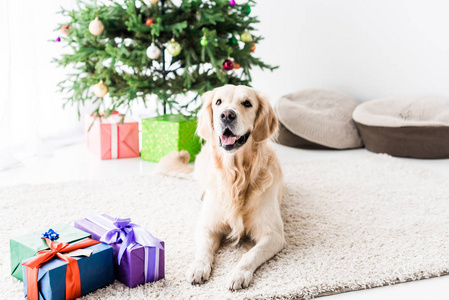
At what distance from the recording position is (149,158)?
3.42m

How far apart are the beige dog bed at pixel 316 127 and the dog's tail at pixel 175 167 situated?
1.21 metres

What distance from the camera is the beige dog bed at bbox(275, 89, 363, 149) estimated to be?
389 centimetres

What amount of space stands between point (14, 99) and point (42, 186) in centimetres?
116

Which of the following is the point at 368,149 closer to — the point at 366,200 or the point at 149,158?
the point at 366,200

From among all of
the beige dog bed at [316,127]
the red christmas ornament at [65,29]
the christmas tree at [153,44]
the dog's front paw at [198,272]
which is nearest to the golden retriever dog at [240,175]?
the dog's front paw at [198,272]

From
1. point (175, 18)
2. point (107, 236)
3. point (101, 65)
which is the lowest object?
point (107, 236)

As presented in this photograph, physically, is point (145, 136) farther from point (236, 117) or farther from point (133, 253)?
point (133, 253)

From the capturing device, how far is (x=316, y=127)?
3.91 metres

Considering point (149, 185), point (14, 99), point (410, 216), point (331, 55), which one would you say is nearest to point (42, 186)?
point (149, 185)

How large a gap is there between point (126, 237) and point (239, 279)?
426 mm

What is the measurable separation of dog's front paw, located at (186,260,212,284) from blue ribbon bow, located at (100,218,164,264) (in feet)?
0.47

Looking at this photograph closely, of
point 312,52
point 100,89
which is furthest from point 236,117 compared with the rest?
point 312,52

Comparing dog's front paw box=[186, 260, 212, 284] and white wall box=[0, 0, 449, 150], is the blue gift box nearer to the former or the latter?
dog's front paw box=[186, 260, 212, 284]

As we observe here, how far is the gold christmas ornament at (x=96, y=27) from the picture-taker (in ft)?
9.77
